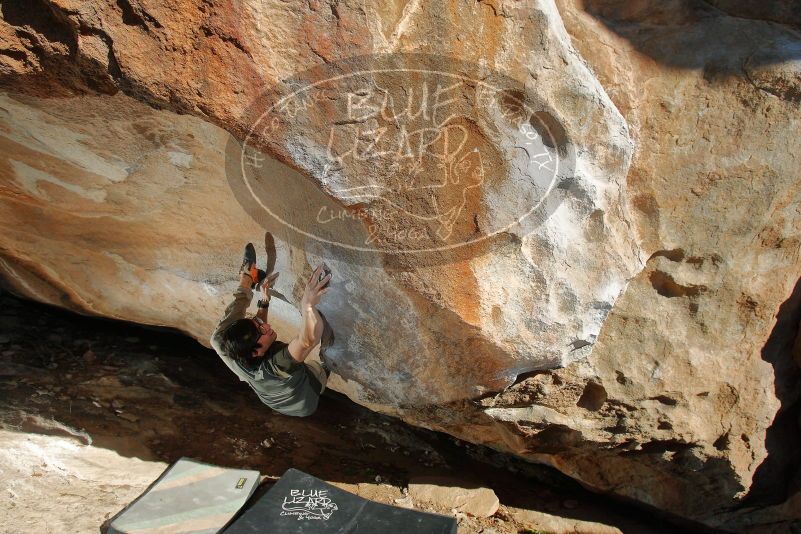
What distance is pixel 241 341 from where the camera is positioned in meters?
2.43

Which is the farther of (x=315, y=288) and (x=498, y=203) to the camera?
(x=315, y=288)

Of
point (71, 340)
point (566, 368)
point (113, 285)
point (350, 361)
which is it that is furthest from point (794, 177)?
point (71, 340)

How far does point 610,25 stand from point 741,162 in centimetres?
68

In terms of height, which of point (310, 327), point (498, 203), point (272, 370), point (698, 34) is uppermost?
point (698, 34)

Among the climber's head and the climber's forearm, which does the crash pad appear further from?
the climber's forearm

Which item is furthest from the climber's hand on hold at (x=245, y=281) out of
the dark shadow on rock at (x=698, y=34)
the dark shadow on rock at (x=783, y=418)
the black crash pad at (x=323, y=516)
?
the dark shadow on rock at (x=783, y=418)

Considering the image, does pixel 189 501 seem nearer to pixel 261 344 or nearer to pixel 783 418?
pixel 261 344

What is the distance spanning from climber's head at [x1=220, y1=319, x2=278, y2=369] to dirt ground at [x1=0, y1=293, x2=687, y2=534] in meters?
0.80

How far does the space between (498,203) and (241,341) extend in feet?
3.89

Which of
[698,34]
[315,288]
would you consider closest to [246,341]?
[315,288]

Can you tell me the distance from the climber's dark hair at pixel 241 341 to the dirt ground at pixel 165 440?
0.80m

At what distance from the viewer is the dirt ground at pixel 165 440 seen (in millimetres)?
2643

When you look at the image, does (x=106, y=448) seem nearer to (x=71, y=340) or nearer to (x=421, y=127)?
(x=71, y=340)

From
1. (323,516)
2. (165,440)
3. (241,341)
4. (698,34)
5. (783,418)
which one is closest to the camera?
(698,34)
